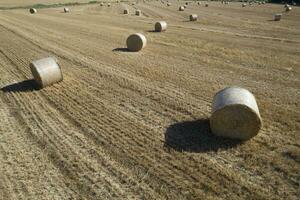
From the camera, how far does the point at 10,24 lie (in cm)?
3469

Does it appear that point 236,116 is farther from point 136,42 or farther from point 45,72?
point 136,42

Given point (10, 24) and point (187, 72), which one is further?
point (10, 24)

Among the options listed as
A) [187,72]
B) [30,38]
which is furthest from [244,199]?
[30,38]

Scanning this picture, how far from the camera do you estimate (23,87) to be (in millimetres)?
15055

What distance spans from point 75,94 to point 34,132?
3.45m

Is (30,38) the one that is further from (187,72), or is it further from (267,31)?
(267,31)

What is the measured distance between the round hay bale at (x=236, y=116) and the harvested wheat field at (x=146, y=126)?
274 mm

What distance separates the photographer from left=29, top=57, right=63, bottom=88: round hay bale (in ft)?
47.5

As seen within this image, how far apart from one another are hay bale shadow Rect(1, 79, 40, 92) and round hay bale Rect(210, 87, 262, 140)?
825 centimetres

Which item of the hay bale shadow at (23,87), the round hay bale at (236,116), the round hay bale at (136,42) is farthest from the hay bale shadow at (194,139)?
the round hay bale at (136,42)

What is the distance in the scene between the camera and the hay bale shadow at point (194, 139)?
9.62 meters

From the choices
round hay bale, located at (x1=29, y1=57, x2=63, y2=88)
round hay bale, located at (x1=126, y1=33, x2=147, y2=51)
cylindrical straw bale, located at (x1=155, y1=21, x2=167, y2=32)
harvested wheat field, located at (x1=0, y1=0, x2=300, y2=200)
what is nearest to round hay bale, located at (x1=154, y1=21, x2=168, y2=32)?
cylindrical straw bale, located at (x1=155, y1=21, x2=167, y2=32)

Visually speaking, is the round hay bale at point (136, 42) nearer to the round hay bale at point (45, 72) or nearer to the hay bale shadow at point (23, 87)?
the round hay bale at point (45, 72)

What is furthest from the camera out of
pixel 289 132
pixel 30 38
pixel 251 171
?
pixel 30 38
